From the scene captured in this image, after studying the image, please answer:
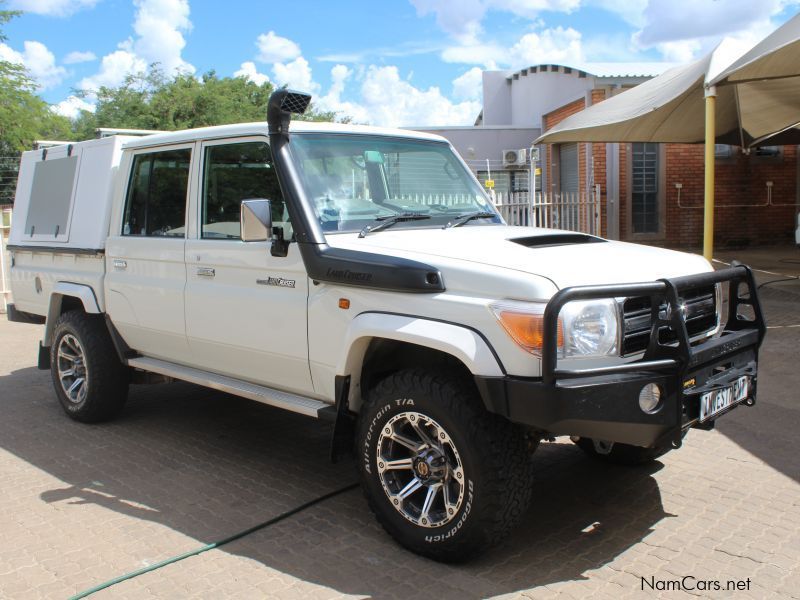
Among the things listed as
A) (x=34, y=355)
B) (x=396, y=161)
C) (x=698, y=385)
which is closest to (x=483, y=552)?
(x=698, y=385)

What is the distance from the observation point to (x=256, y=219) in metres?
4.01

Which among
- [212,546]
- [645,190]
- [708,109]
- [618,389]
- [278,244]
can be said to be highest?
[708,109]

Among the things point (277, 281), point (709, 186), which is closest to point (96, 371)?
point (277, 281)

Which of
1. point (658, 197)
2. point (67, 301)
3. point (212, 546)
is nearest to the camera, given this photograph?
point (212, 546)

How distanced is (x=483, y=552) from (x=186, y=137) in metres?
3.20

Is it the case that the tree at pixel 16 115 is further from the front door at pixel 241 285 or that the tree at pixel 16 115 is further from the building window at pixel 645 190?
the front door at pixel 241 285

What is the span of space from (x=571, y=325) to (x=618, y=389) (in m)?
0.32

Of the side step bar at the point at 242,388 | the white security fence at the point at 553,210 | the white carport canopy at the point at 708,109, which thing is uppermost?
the white carport canopy at the point at 708,109

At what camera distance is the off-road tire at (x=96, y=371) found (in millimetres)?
5816

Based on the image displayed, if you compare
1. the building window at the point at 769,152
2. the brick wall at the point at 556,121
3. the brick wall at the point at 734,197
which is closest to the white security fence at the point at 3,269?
the brick wall at the point at 556,121

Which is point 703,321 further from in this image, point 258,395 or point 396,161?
point 258,395

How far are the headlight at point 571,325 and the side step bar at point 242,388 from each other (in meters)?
1.21

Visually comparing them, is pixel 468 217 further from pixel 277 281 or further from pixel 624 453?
pixel 624 453

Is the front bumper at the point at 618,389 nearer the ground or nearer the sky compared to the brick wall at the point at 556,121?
nearer the ground
